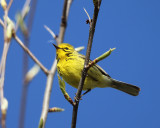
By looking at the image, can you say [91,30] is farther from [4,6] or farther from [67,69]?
[67,69]

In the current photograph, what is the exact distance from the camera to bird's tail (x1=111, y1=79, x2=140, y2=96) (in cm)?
420

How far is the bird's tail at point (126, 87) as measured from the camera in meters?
4.20

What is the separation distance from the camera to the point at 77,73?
→ 3.43m

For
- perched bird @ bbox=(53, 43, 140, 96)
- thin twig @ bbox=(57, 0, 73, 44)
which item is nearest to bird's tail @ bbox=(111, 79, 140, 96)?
perched bird @ bbox=(53, 43, 140, 96)

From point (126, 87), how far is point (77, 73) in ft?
4.13

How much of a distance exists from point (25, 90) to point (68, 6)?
2282 millimetres

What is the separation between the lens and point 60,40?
308 centimetres

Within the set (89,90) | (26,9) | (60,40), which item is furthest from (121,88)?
(26,9)

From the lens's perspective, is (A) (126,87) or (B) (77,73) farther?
(A) (126,87)

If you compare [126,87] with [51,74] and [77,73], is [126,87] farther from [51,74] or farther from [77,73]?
[51,74]

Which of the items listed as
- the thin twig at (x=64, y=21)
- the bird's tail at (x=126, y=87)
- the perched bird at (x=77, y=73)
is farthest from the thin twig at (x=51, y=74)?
the bird's tail at (x=126, y=87)

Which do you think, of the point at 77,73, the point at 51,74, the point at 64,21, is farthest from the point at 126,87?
the point at 51,74

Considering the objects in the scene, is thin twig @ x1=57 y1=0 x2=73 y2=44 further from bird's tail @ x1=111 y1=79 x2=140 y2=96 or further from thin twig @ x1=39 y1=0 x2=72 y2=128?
bird's tail @ x1=111 y1=79 x2=140 y2=96

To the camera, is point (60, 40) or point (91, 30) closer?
point (91, 30)
